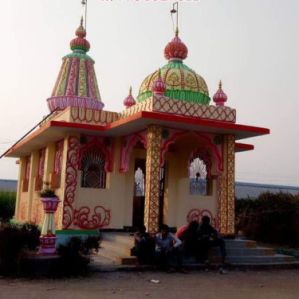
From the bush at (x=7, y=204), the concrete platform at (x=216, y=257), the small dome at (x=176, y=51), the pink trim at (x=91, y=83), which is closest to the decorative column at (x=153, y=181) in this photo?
the concrete platform at (x=216, y=257)

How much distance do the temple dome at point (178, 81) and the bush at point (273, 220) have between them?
18.2ft

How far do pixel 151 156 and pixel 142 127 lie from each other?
1041 millimetres

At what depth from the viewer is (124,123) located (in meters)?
11.0

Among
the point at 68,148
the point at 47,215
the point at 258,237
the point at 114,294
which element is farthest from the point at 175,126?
the point at 258,237

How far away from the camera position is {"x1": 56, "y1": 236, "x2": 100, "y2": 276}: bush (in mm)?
8445

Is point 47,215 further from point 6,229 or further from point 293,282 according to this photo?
point 293,282

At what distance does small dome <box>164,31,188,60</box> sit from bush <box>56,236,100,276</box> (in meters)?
7.73

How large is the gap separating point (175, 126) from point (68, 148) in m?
3.07

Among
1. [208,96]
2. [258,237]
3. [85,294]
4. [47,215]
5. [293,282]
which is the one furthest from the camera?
[258,237]

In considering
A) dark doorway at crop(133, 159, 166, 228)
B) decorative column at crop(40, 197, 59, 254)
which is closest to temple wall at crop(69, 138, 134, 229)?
dark doorway at crop(133, 159, 166, 228)

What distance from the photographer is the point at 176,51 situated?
571 inches

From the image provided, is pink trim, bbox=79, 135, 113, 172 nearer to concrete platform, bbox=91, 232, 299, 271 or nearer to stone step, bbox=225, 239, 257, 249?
concrete platform, bbox=91, 232, 299, 271

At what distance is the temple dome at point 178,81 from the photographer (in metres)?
13.4

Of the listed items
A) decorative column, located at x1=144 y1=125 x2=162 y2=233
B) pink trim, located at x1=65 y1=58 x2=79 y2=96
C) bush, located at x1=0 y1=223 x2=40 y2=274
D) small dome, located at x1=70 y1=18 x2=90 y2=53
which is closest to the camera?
bush, located at x1=0 y1=223 x2=40 y2=274
